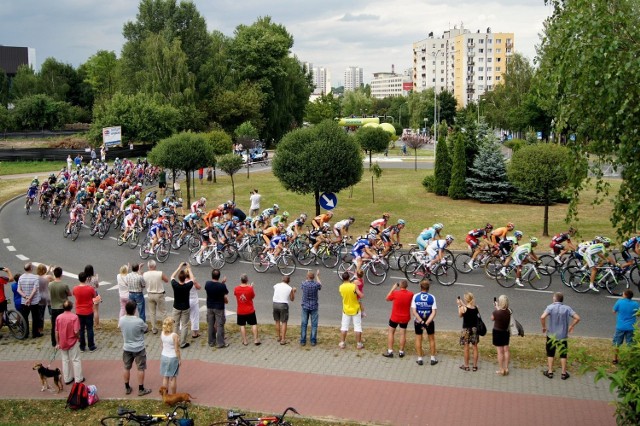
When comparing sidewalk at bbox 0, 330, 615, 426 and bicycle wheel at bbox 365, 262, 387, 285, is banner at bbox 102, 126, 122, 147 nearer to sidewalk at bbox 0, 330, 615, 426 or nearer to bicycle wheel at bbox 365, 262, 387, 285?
bicycle wheel at bbox 365, 262, 387, 285

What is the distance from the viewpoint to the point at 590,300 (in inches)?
667

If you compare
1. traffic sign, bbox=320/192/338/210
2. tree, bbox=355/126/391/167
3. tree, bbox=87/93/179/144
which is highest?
tree, bbox=87/93/179/144

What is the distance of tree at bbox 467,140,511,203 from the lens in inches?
1412

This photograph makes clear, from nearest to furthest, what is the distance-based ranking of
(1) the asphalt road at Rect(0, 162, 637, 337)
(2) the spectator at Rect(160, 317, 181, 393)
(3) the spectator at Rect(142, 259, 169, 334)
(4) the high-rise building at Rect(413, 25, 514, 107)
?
(2) the spectator at Rect(160, 317, 181, 393) → (3) the spectator at Rect(142, 259, 169, 334) → (1) the asphalt road at Rect(0, 162, 637, 337) → (4) the high-rise building at Rect(413, 25, 514, 107)

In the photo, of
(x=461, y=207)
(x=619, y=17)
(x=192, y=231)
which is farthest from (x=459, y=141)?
(x=619, y=17)

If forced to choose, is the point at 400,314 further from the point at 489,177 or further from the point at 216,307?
the point at 489,177

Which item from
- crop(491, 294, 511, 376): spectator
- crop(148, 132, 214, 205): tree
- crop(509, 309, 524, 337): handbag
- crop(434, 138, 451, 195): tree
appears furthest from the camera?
crop(434, 138, 451, 195): tree

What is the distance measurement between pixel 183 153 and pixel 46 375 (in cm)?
2198

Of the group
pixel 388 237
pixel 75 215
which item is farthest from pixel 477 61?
pixel 388 237

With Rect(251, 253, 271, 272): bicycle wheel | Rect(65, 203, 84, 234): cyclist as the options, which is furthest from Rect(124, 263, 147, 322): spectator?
Rect(65, 203, 84, 234): cyclist

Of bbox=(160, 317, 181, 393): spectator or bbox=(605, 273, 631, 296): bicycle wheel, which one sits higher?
bbox=(160, 317, 181, 393): spectator

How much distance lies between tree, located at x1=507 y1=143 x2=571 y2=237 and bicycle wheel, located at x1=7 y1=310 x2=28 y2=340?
62.1 feet

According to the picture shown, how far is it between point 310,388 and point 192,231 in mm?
12988

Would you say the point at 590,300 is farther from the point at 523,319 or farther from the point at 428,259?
the point at 428,259
